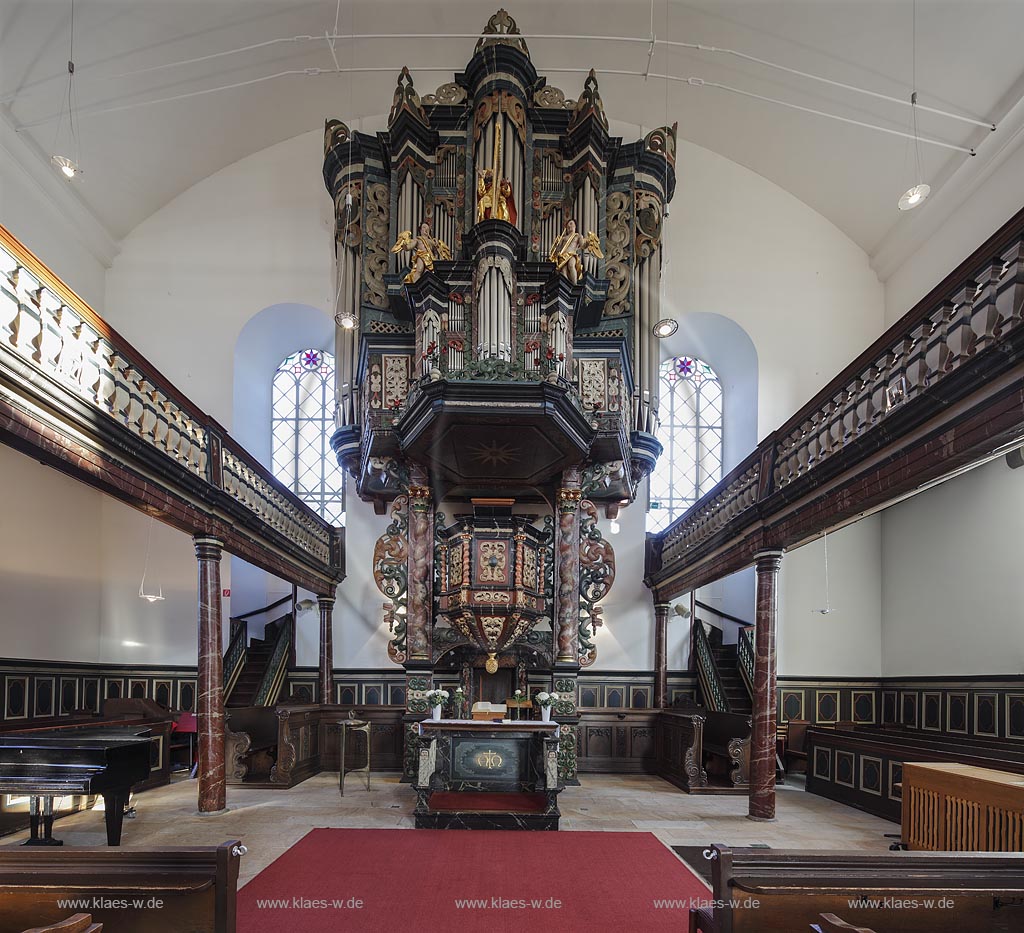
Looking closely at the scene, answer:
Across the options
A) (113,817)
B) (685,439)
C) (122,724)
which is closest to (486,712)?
(113,817)

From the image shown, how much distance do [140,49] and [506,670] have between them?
12.5 metres

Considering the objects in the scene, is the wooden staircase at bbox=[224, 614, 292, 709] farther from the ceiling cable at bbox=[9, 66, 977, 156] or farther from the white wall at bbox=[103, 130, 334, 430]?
the ceiling cable at bbox=[9, 66, 977, 156]

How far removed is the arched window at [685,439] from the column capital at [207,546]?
1026 centimetres

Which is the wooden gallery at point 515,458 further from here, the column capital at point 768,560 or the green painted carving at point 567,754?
the column capital at point 768,560

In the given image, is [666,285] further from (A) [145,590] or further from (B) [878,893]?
(B) [878,893]

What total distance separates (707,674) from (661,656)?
950 millimetres

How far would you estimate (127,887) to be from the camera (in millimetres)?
3758

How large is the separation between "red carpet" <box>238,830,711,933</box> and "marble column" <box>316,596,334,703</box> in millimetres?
6678

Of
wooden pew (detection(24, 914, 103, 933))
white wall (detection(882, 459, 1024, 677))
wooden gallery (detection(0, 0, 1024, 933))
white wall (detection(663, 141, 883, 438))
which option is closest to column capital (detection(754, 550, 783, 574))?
wooden gallery (detection(0, 0, 1024, 933))

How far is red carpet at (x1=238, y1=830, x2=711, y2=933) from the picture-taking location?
5.94m

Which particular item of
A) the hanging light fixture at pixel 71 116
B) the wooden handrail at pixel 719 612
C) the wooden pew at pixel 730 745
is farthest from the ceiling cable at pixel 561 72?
the wooden pew at pixel 730 745

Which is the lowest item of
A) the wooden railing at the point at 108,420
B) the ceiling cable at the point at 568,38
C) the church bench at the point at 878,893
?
the church bench at the point at 878,893

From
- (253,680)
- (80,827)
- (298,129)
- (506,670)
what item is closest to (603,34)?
(298,129)

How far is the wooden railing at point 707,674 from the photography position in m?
15.2
